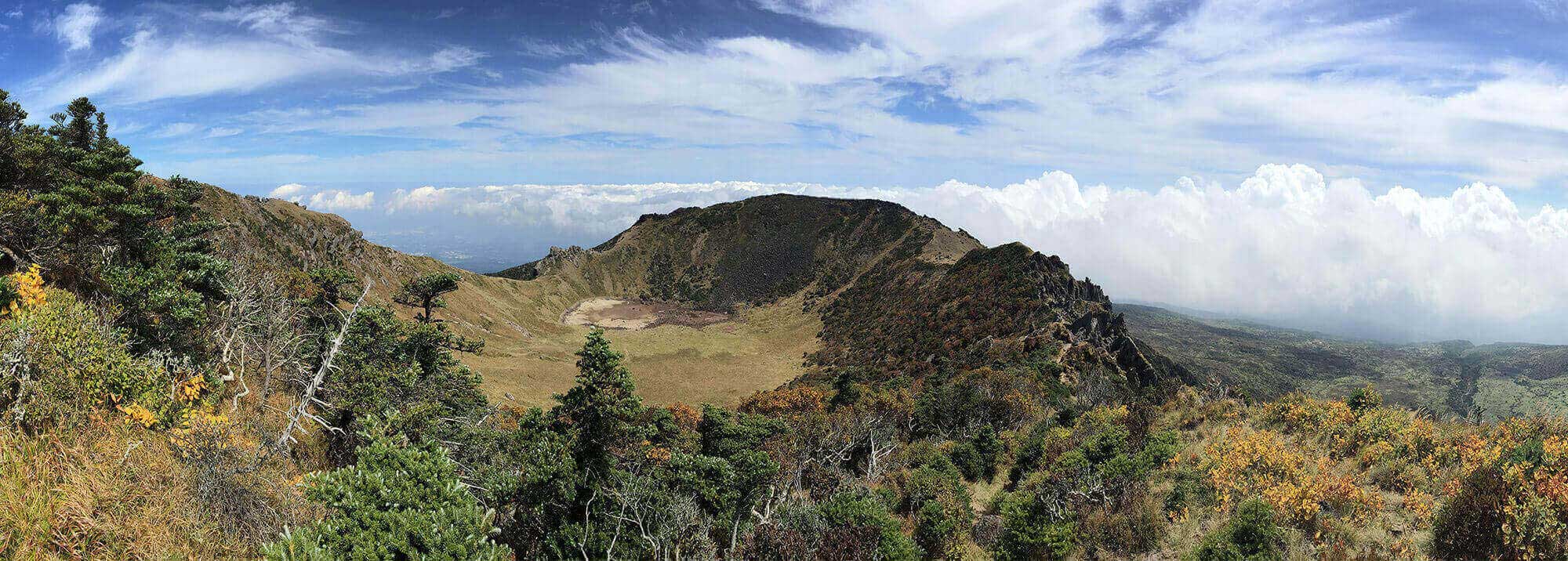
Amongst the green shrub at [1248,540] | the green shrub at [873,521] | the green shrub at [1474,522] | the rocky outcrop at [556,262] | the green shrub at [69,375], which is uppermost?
the rocky outcrop at [556,262]

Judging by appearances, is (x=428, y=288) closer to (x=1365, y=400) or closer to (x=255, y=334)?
(x=255, y=334)

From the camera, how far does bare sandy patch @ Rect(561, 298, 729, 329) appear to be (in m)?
108

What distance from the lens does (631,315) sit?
388 feet

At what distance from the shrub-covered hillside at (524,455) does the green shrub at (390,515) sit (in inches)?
1.9

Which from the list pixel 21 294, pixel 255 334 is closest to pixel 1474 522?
pixel 255 334

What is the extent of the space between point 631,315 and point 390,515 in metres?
112

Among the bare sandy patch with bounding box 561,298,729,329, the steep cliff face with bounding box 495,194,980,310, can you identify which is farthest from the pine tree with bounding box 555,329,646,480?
the steep cliff face with bounding box 495,194,980,310

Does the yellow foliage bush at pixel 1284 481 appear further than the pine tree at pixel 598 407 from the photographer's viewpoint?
No

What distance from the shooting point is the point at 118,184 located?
25.4 meters

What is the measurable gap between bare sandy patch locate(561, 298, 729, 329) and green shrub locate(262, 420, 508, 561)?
93.9 m

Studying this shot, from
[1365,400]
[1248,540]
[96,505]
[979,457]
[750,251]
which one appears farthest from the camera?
[750,251]

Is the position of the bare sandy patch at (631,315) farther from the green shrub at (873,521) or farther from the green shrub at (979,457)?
the green shrub at (873,521)

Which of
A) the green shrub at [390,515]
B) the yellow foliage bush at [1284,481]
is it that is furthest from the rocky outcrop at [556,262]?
the yellow foliage bush at [1284,481]

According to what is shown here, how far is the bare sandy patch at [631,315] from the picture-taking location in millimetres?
107500
